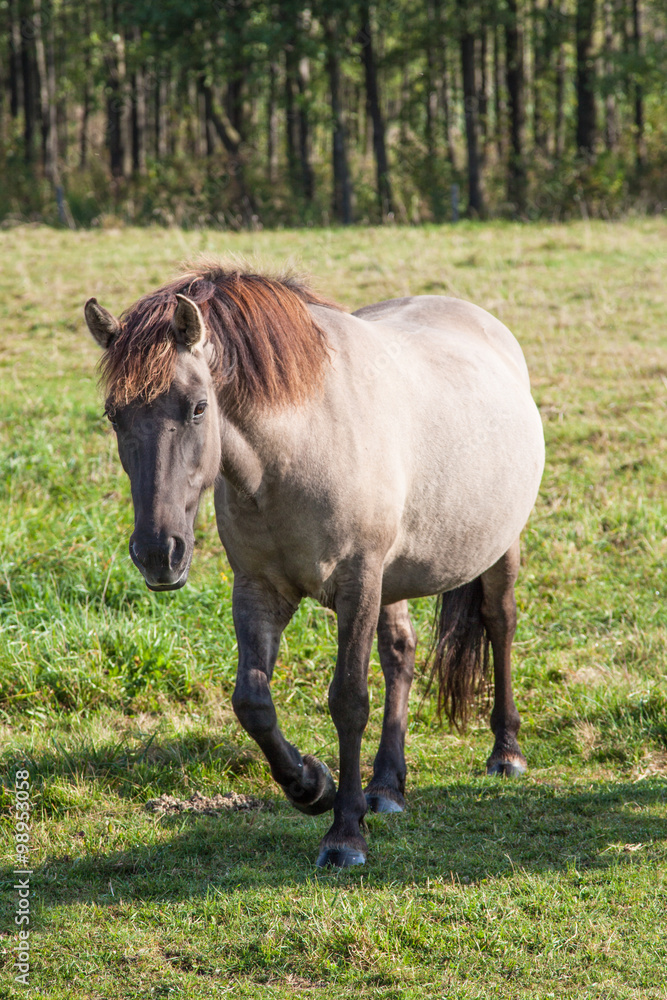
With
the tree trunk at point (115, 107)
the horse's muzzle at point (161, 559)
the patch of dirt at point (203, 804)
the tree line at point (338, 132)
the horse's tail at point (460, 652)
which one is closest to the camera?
the horse's muzzle at point (161, 559)

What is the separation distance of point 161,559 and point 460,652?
246 centimetres

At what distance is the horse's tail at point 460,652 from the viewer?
4758 millimetres

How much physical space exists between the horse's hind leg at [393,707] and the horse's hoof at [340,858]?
54cm

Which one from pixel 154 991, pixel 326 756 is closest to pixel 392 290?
pixel 326 756

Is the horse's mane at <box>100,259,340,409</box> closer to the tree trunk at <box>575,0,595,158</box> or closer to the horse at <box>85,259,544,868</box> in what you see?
the horse at <box>85,259,544,868</box>

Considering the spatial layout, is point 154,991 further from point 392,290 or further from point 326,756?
point 392,290

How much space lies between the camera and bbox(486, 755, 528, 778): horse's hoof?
4422 millimetres

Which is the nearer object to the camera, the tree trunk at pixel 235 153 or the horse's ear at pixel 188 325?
the horse's ear at pixel 188 325

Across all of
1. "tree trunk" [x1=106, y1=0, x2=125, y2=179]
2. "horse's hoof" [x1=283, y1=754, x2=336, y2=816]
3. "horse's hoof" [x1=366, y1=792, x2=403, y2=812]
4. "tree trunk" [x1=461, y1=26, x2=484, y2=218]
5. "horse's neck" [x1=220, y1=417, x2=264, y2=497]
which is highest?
"tree trunk" [x1=106, y1=0, x2=125, y2=179]

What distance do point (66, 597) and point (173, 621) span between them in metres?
0.70

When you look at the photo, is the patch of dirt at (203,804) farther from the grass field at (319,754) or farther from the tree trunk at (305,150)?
the tree trunk at (305,150)

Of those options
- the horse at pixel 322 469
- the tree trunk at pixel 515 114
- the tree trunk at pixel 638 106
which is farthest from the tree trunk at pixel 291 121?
the horse at pixel 322 469

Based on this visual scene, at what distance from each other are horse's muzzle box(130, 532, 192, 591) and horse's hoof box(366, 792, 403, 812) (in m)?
1.81

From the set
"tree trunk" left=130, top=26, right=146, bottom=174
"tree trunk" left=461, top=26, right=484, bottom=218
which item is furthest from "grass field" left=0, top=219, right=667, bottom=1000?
"tree trunk" left=130, top=26, right=146, bottom=174
